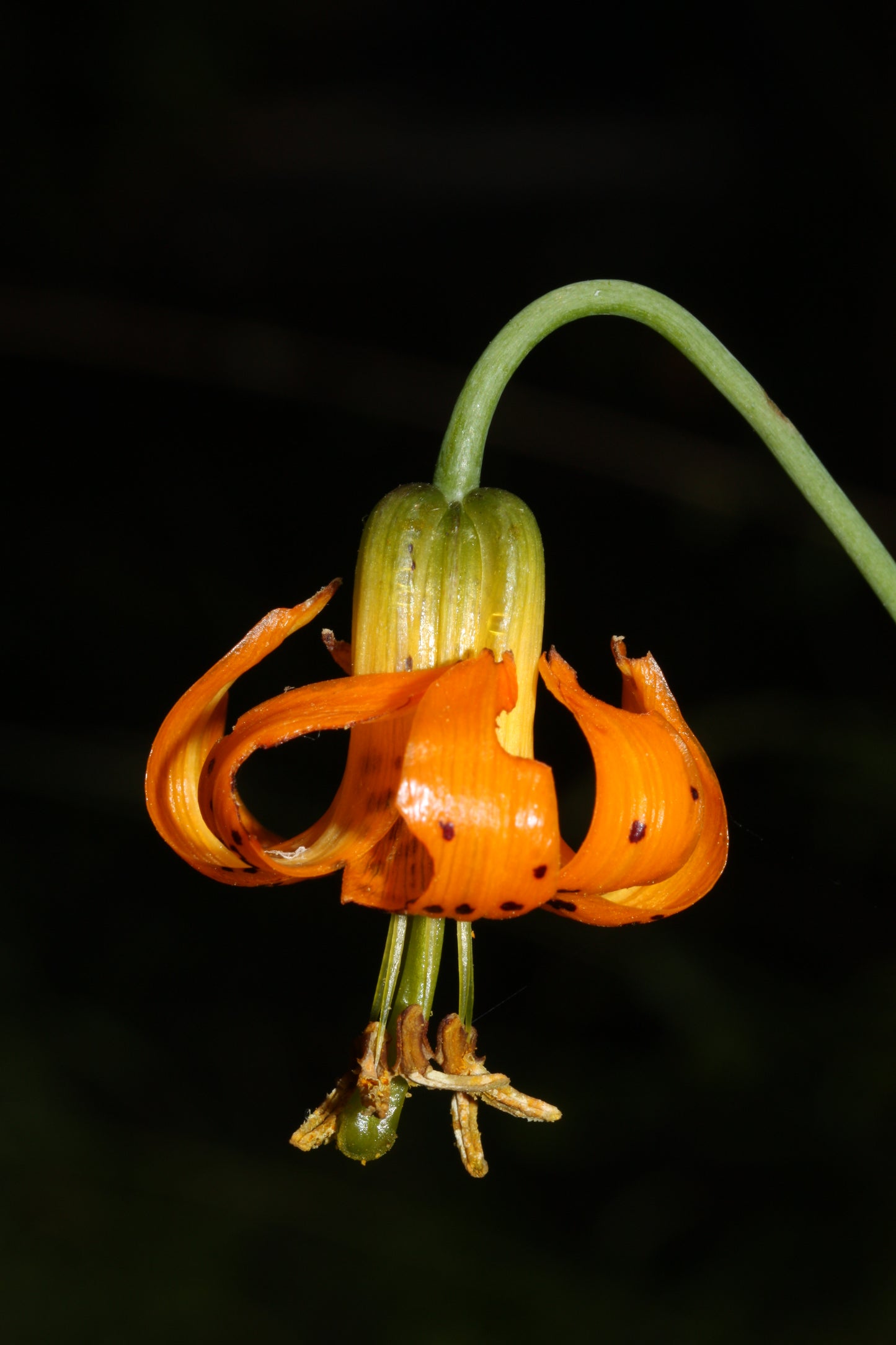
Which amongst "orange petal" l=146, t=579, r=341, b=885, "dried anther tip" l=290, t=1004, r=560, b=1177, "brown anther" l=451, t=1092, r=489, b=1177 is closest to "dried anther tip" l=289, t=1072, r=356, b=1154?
"dried anther tip" l=290, t=1004, r=560, b=1177

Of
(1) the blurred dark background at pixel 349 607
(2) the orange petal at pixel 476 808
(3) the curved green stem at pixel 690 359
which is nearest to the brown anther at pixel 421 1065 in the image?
(2) the orange petal at pixel 476 808

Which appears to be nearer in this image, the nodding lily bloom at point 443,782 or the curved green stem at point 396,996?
the nodding lily bloom at point 443,782

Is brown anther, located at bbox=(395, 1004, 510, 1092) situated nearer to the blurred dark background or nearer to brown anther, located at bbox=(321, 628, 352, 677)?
brown anther, located at bbox=(321, 628, 352, 677)

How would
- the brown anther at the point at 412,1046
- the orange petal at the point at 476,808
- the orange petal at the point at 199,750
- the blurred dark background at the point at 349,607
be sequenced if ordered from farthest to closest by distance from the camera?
the blurred dark background at the point at 349,607, the brown anther at the point at 412,1046, the orange petal at the point at 199,750, the orange petal at the point at 476,808

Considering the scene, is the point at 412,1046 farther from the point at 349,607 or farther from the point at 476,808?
the point at 349,607

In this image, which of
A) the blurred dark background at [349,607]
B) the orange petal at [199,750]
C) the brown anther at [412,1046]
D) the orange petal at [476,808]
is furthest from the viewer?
the blurred dark background at [349,607]

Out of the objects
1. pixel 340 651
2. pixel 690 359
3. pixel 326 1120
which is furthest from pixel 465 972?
pixel 690 359

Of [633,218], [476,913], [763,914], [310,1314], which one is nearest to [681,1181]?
[763,914]

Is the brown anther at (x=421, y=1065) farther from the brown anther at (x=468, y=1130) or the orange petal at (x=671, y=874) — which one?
the orange petal at (x=671, y=874)
